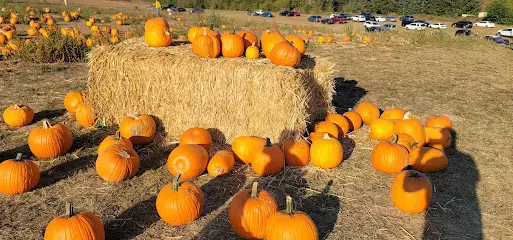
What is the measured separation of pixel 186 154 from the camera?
4.87 m

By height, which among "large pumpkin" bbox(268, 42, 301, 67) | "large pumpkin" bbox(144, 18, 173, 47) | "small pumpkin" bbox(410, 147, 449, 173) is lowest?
"small pumpkin" bbox(410, 147, 449, 173)

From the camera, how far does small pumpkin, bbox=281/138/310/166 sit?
5363 millimetres

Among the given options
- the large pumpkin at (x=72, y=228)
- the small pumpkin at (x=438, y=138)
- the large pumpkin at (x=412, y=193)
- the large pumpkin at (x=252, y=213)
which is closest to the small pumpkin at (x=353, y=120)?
the small pumpkin at (x=438, y=138)

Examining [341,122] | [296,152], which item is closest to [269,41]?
[341,122]

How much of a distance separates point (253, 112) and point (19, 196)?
3455 mm

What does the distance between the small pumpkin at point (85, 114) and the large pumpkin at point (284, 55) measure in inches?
140

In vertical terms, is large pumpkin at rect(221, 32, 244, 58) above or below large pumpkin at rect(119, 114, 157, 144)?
above

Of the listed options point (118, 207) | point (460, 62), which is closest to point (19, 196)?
point (118, 207)

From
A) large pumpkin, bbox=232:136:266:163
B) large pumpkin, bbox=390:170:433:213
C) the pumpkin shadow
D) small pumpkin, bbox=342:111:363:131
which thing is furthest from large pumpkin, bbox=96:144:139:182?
small pumpkin, bbox=342:111:363:131

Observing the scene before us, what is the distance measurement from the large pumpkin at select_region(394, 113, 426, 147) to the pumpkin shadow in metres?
0.56

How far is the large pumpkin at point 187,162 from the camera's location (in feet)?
15.9

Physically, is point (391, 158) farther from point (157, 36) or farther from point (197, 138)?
point (157, 36)

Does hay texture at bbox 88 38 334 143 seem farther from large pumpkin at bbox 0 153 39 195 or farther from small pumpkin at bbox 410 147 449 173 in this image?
large pumpkin at bbox 0 153 39 195

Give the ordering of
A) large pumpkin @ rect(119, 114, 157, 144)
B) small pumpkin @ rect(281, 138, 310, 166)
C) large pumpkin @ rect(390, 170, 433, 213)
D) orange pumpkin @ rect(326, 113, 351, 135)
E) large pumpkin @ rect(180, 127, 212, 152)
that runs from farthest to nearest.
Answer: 1. orange pumpkin @ rect(326, 113, 351, 135)
2. large pumpkin @ rect(119, 114, 157, 144)
3. large pumpkin @ rect(180, 127, 212, 152)
4. small pumpkin @ rect(281, 138, 310, 166)
5. large pumpkin @ rect(390, 170, 433, 213)
